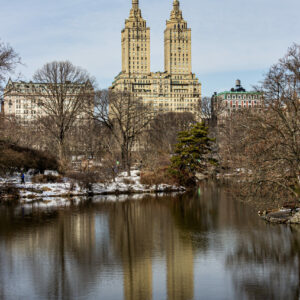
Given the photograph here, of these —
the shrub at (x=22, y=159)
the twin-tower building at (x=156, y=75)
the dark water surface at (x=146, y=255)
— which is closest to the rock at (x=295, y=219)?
the dark water surface at (x=146, y=255)

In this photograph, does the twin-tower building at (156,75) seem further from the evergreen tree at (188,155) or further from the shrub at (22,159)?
the shrub at (22,159)

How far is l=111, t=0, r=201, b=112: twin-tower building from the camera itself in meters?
189

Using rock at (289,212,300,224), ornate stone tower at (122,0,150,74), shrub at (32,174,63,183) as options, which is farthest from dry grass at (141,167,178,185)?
ornate stone tower at (122,0,150,74)

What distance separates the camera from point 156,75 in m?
192

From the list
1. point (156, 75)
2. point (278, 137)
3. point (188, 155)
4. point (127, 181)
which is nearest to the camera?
point (278, 137)

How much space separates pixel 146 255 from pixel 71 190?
24.0m

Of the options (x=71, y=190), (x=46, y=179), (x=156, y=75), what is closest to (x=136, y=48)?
(x=156, y=75)

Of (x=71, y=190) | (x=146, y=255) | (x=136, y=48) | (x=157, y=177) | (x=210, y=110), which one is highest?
(x=136, y=48)

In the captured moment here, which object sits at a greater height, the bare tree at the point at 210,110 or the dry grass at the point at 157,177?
the bare tree at the point at 210,110

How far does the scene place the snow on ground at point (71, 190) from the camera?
40.7 metres

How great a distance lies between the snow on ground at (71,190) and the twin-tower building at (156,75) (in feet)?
459

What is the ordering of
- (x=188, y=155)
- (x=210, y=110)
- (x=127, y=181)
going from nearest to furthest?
(x=127, y=181) < (x=188, y=155) < (x=210, y=110)

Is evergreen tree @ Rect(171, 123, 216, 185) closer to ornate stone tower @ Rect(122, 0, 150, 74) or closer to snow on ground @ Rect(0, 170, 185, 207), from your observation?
snow on ground @ Rect(0, 170, 185, 207)

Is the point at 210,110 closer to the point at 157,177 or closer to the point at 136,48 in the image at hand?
the point at 157,177
